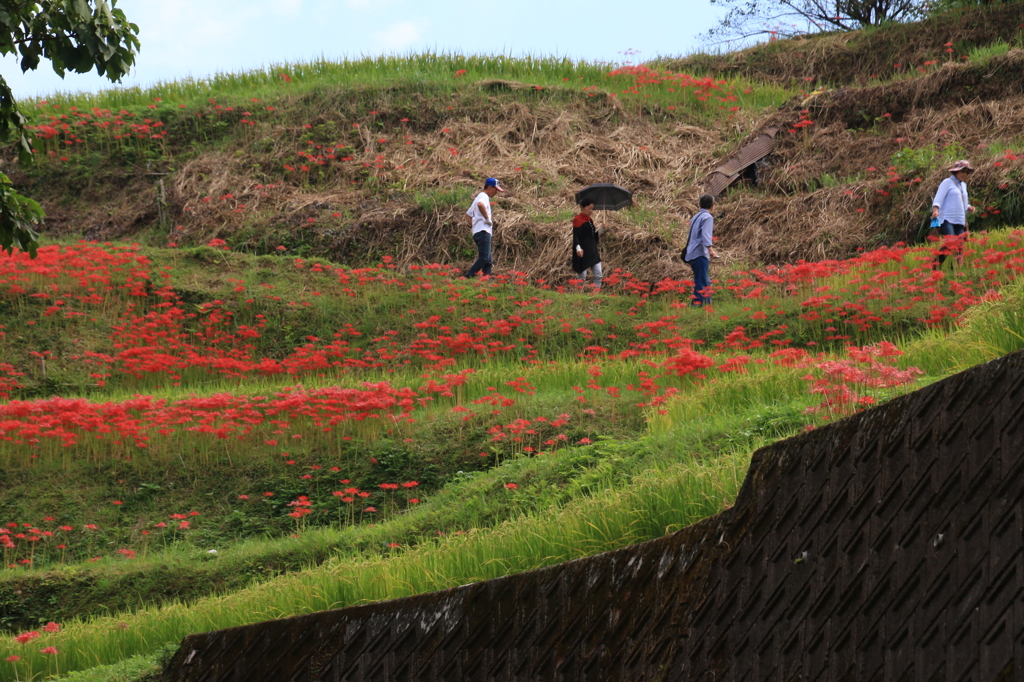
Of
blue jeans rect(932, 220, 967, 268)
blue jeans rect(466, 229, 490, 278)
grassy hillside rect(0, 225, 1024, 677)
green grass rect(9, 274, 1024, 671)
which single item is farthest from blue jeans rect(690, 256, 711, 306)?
green grass rect(9, 274, 1024, 671)

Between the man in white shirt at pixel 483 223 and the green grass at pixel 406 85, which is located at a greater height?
the green grass at pixel 406 85

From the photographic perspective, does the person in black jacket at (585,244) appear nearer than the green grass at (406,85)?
Yes

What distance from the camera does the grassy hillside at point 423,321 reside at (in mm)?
6906

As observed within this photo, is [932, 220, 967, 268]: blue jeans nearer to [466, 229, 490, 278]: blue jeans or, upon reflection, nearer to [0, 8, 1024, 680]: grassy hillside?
[0, 8, 1024, 680]: grassy hillside

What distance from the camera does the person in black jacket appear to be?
16016 mm

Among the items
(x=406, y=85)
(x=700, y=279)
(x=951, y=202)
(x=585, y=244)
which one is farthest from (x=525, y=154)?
(x=951, y=202)

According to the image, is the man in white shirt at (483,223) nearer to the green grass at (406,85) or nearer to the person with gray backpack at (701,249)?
the person with gray backpack at (701,249)

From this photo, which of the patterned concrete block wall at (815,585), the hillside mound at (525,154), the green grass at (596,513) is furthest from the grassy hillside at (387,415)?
the hillside mound at (525,154)

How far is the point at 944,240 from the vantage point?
37.5 feet

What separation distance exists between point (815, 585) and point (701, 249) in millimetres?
11721

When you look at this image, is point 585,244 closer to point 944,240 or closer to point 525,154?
point 944,240

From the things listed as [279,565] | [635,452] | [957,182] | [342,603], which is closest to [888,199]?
[957,182]

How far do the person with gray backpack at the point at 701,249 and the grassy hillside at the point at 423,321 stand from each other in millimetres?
436

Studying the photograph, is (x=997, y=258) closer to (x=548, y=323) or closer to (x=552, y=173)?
(x=548, y=323)
